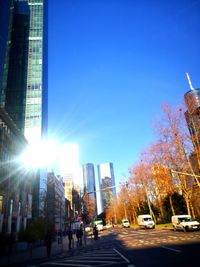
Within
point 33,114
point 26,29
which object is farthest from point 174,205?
point 26,29

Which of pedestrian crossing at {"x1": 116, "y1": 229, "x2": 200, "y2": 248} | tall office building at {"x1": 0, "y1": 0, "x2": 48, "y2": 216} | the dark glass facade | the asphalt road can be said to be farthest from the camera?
the dark glass facade

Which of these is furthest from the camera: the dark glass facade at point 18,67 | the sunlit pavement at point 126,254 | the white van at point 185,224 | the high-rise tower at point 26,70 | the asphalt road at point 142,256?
the dark glass facade at point 18,67

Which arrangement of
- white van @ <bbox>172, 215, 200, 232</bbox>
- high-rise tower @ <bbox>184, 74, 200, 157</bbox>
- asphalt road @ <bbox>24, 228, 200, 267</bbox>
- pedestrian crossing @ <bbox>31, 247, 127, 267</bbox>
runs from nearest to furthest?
1. asphalt road @ <bbox>24, 228, 200, 267</bbox>
2. pedestrian crossing @ <bbox>31, 247, 127, 267</bbox>
3. white van @ <bbox>172, 215, 200, 232</bbox>
4. high-rise tower @ <bbox>184, 74, 200, 157</bbox>

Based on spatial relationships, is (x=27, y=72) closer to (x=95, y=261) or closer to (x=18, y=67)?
(x=18, y=67)

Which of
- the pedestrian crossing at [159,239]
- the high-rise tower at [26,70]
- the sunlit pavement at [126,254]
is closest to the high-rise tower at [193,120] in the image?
the pedestrian crossing at [159,239]

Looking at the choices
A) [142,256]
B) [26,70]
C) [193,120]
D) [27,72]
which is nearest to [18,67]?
[26,70]

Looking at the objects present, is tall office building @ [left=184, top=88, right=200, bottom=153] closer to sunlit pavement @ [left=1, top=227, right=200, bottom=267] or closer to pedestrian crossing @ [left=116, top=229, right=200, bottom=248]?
pedestrian crossing @ [left=116, top=229, right=200, bottom=248]

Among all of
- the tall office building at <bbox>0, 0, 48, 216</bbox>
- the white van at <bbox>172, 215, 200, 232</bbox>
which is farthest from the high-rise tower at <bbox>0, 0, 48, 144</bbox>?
the white van at <bbox>172, 215, 200, 232</bbox>

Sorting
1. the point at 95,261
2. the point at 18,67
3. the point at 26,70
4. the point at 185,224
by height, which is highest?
the point at 18,67

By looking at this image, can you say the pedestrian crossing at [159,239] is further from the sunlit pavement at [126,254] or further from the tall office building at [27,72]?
the tall office building at [27,72]

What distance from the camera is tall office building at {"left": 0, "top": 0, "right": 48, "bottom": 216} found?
66.0m

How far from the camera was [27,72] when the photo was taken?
76688 millimetres

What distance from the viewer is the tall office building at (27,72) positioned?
6604cm

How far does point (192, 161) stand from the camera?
31188mm
